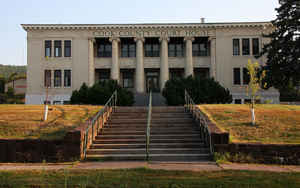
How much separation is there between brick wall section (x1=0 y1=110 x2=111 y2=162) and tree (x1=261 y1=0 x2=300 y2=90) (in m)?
23.5

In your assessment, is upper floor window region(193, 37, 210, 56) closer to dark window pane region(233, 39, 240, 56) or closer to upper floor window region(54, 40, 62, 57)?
dark window pane region(233, 39, 240, 56)

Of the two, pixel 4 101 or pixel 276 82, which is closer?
pixel 276 82

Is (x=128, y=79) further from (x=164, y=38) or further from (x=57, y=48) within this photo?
(x=57, y=48)

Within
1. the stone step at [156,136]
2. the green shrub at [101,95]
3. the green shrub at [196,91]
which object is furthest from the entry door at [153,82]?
the stone step at [156,136]

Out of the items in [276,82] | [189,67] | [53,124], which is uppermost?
[189,67]

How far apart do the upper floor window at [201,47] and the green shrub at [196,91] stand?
502 inches

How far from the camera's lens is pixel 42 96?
37.8m

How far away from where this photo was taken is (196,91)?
1049 inches

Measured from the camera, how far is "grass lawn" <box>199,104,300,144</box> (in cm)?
1178

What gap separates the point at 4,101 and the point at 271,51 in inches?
1625

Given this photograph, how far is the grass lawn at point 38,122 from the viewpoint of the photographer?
1212 cm

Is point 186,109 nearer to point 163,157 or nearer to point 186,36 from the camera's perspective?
point 163,157

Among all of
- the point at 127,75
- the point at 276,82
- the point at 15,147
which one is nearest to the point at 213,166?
the point at 15,147

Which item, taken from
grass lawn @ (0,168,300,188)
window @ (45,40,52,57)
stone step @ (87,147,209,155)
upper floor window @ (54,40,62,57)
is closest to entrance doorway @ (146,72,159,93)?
upper floor window @ (54,40,62,57)
